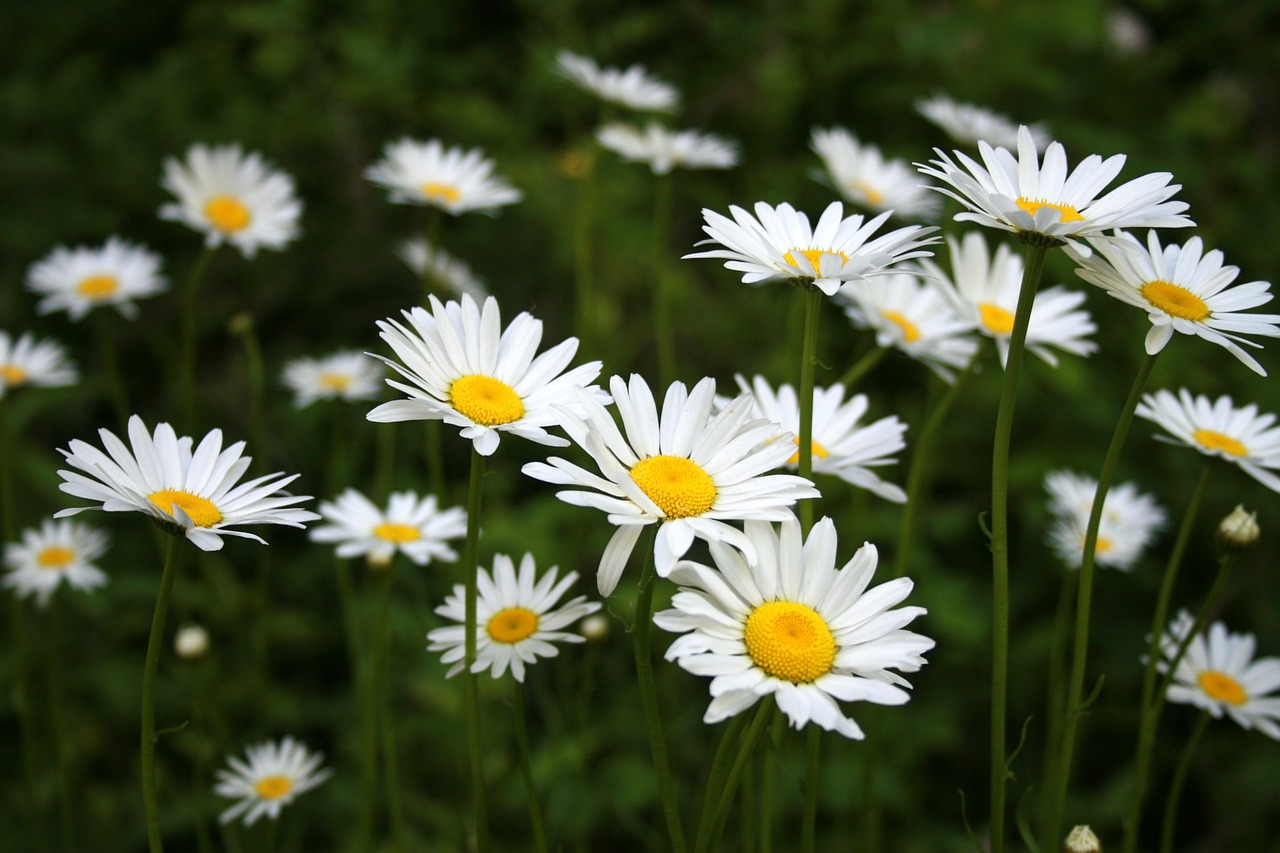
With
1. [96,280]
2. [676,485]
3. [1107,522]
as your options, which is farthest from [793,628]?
[96,280]

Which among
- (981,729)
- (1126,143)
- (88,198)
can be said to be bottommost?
(981,729)

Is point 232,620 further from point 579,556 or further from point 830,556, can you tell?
point 830,556

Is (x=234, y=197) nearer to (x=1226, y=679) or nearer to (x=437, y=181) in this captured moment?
(x=437, y=181)

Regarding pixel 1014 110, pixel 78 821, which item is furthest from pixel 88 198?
pixel 1014 110

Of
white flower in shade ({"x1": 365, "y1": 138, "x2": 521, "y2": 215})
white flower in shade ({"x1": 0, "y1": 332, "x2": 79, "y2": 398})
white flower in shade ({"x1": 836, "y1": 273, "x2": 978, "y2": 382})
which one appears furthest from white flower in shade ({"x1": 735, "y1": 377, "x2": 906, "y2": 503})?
white flower in shade ({"x1": 0, "y1": 332, "x2": 79, "y2": 398})

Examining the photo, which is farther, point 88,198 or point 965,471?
point 88,198

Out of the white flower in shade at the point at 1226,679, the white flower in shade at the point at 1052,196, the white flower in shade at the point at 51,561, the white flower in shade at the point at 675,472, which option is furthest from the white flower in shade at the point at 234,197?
the white flower in shade at the point at 1226,679

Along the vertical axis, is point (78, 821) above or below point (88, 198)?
below
